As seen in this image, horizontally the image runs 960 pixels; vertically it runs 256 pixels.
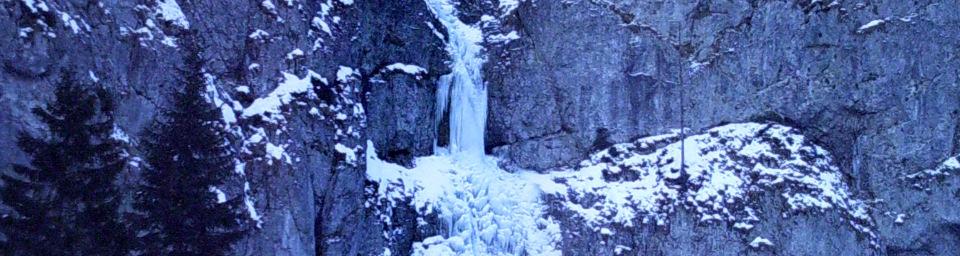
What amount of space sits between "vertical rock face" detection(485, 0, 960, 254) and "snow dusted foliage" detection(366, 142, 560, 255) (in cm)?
134

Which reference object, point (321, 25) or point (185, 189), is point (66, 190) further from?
point (321, 25)

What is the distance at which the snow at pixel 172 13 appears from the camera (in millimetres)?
12734

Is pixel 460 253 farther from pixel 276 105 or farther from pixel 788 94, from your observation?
pixel 788 94

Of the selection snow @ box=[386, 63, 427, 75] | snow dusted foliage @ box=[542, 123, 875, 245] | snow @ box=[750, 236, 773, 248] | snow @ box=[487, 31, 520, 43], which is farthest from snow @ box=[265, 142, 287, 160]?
snow @ box=[750, 236, 773, 248]

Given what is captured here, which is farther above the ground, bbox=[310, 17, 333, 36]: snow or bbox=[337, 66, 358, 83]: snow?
bbox=[310, 17, 333, 36]: snow

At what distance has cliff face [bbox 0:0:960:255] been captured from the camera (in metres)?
14.1

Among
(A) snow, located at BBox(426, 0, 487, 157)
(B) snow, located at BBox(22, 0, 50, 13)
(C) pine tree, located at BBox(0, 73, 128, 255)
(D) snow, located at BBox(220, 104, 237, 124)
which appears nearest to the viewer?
(C) pine tree, located at BBox(0, 73, 128, 255)

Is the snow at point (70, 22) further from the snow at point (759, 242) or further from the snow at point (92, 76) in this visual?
the snow at point (759, 242)

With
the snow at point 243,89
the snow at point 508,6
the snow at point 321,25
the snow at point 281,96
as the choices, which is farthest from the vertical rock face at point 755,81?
the snow at point 243,89

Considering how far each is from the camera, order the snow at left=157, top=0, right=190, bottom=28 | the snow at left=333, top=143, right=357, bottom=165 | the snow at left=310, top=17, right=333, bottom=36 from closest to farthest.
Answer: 1. the snow at left=157, top=0, right=190, bottom=28
2. the snow at left=333, top=143, right=357, bottom=165
3. the snow at left=310, top=17, right=333, bottom=36

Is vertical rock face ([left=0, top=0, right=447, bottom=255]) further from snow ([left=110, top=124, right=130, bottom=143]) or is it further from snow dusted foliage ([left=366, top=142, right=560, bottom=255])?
snow dusted foliage ([left=366, top=142, right=560, bottom=255])

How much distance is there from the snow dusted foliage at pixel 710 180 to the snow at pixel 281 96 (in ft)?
17.8

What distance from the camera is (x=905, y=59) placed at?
1702 centimetres

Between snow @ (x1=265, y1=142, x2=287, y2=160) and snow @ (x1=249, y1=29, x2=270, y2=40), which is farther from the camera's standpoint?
→ snow @ (x1=249, y1=29, x2=270, y2=40)
